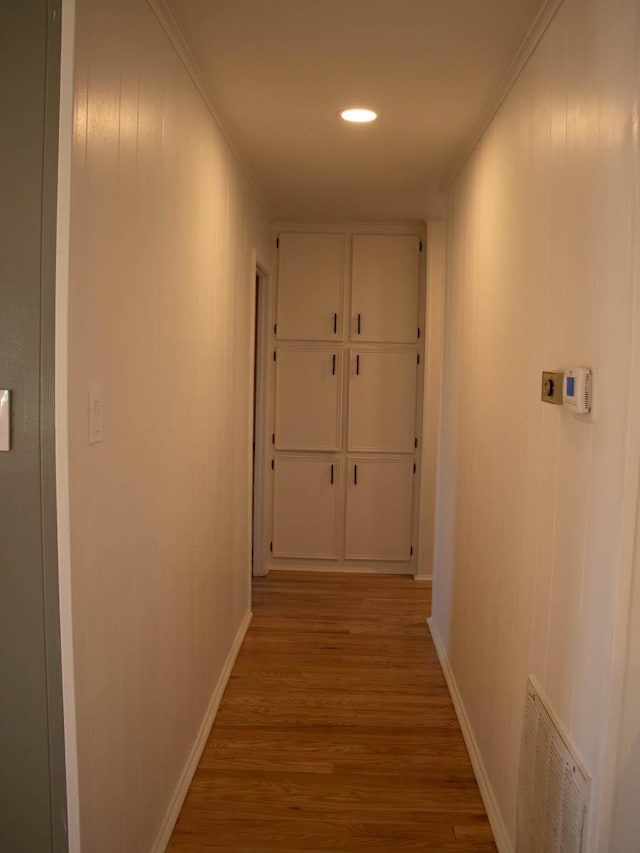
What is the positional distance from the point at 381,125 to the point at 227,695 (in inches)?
98.2

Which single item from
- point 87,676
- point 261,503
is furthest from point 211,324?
point 261,503

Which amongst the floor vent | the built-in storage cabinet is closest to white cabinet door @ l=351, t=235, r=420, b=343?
the built-in storage cabinet

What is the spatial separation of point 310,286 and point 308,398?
77cm

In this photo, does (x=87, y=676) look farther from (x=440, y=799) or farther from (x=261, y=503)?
(x=261, y=503)

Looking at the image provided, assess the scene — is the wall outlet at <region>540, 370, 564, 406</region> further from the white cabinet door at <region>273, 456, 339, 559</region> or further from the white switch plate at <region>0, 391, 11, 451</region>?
the white cabinet door at <region>273, 456, 339, 559</region>

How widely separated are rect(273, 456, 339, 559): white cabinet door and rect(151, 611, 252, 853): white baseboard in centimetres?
148

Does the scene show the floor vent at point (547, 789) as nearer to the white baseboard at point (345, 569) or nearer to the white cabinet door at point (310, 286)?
the white baseboard at point (345, 569)

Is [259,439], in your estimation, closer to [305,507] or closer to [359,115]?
[305,507]

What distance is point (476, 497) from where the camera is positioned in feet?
9.16

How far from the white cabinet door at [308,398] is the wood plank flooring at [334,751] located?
1.32 meters

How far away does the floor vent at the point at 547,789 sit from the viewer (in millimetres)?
1476

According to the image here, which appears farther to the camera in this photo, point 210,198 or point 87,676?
point 210,198

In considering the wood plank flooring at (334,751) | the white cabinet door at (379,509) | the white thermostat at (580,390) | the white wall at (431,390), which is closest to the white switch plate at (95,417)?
the white thermostat at (580,390)

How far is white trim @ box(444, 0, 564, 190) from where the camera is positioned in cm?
185
